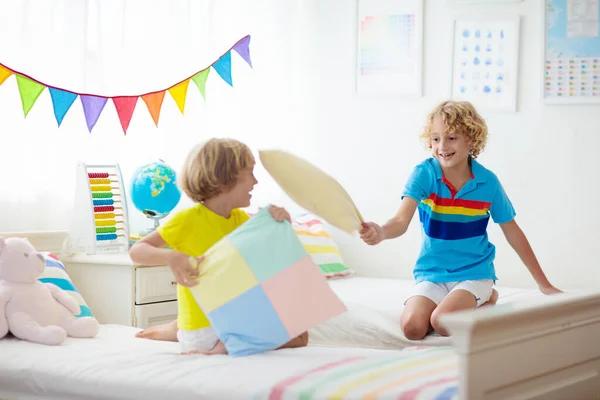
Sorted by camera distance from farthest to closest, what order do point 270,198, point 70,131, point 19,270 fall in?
point 270,198 < point 70,131 < point 19,270

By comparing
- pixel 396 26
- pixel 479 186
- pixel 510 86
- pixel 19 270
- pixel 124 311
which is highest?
pixel 396 26

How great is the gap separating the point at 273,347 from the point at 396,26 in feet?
6.81

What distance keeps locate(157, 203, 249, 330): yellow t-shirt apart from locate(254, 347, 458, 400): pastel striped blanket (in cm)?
39

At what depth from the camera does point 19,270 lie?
2463mm

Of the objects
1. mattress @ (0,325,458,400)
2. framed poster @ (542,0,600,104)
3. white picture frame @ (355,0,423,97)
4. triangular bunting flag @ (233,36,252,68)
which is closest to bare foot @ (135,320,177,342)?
Result: mattress @ (0,325,458,400)

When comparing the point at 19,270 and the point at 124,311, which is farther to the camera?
the point at 124,311

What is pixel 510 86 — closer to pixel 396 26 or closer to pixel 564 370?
pixel 396 26

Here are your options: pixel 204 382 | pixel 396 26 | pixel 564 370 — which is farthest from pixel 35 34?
pixel 564 370

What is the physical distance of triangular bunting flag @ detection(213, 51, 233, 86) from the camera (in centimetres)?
369

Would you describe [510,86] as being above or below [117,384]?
above

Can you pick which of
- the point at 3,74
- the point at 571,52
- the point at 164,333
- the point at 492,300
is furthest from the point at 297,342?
the point at 571,52

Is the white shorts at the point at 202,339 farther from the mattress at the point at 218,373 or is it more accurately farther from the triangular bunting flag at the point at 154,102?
the triangular bunting flag at the point at 154,102

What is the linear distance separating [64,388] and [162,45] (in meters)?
1.92

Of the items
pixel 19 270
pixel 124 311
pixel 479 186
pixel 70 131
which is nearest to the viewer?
pixel 19 270
